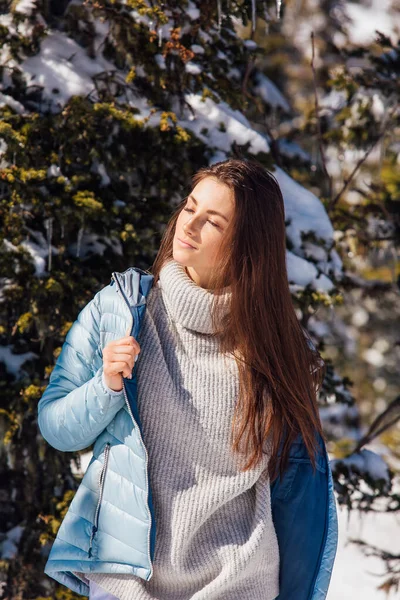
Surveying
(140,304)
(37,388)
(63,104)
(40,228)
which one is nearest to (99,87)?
(63,104)

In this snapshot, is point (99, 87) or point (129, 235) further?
point (99, 87)

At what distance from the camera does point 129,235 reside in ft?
11.3

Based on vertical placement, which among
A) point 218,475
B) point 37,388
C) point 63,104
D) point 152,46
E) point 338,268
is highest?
point 152,46

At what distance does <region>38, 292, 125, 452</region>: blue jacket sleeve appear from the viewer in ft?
6.56

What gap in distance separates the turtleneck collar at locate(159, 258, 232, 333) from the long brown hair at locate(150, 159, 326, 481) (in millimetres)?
23

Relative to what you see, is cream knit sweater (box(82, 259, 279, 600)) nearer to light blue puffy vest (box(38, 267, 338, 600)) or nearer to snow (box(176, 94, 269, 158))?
light blue puffy vest (box(38, 267, 338, 600))

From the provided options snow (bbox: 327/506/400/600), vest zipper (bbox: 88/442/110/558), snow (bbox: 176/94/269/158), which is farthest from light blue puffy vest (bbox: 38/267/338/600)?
snow (bbox: 327/506/400/600)

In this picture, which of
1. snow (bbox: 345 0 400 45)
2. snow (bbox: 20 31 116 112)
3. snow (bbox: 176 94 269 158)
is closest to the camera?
snow (bbox: 20 31 116 112)

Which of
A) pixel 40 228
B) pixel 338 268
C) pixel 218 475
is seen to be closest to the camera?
pixel 218 475

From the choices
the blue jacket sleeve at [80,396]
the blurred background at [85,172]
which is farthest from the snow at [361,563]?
the blue jacket sleeve at [80,396]

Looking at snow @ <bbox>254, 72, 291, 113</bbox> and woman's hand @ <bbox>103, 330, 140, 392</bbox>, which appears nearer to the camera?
woman's hand @ <bbox>103, 330, 140, 392</bbox>

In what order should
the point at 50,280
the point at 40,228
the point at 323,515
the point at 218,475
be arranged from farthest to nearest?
the point at 40,228, the point at 50,280, the point at 323,515, the point at 218,475

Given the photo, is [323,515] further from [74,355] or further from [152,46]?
[152,46]

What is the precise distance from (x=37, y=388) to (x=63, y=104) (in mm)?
1415
